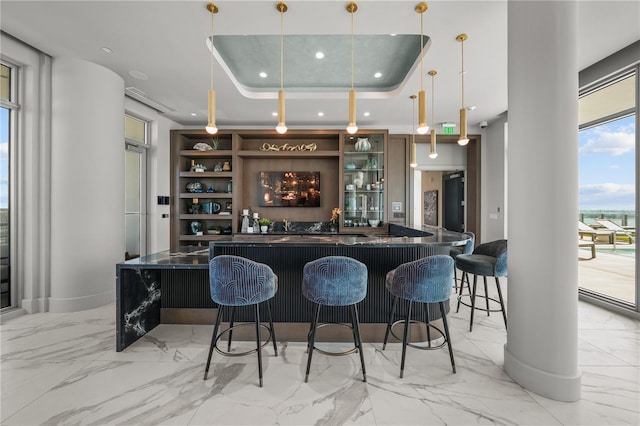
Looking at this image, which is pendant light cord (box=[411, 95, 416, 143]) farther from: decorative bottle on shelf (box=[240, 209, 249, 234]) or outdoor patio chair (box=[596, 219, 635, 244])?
decorative bottle on shelf (box=[240, 209, 249, 234])

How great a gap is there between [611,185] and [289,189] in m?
4.78

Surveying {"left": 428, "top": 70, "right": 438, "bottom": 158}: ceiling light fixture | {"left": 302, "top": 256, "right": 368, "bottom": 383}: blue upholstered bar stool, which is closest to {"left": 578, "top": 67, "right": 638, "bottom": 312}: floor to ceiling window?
{"left": 428, "top": 70, "right": 438, "bottom": 158}: ceiling light fixture

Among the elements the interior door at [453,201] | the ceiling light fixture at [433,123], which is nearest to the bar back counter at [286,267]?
the ceiling light fixture at [433,123]

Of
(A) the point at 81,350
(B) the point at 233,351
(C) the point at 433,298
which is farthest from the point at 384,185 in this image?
(A) the point at 81,350

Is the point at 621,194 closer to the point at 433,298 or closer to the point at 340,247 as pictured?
the point at 433,298

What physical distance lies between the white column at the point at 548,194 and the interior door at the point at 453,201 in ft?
14.9

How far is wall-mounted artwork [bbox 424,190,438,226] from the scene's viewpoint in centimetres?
782

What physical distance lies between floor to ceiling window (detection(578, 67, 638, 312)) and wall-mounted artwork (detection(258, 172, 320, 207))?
13.5ft

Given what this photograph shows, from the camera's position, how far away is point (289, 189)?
18.9 ft

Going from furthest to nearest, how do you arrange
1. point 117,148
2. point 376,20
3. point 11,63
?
1. point 117,148
2. point 11,63
3. point 376,20

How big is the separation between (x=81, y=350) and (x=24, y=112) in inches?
109

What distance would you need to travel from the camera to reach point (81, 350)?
2447mm

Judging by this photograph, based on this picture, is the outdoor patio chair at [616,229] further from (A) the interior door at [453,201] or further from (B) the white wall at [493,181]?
(A) the interior door at [453,201]

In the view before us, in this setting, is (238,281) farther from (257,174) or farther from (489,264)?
(257,174)
